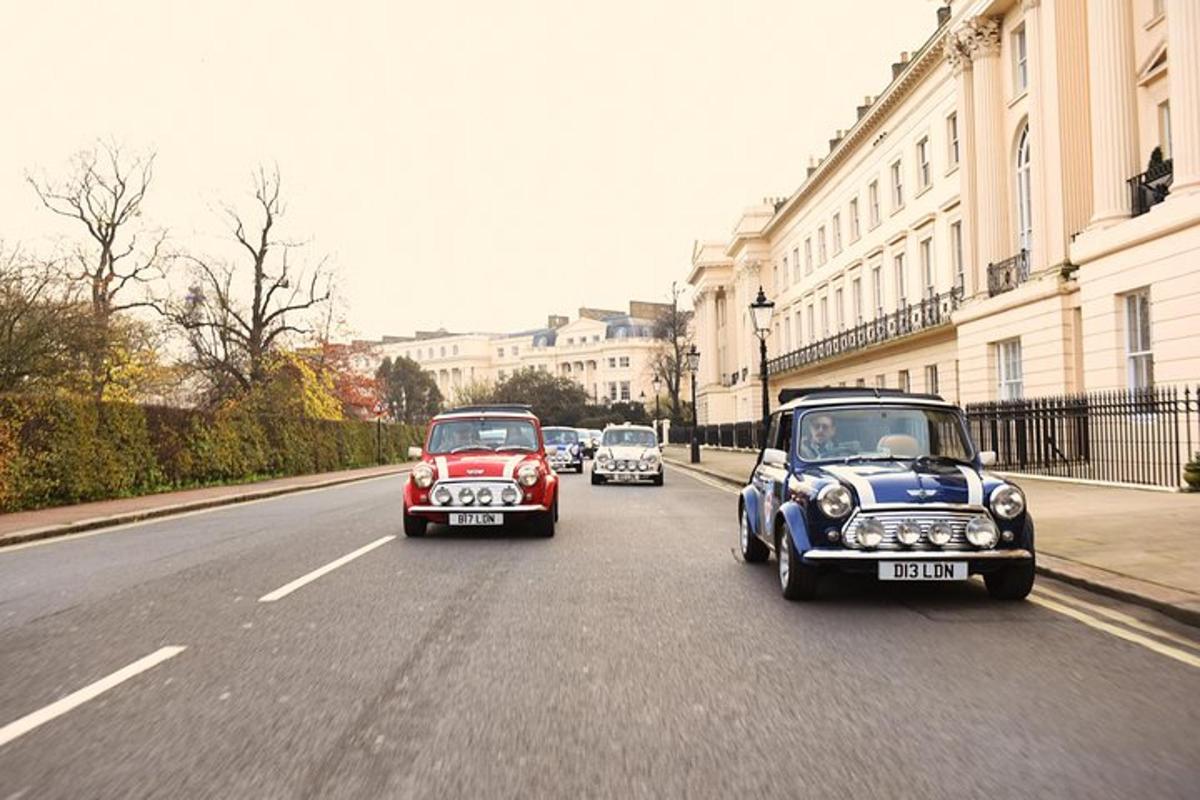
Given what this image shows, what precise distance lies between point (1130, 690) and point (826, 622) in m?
2.14

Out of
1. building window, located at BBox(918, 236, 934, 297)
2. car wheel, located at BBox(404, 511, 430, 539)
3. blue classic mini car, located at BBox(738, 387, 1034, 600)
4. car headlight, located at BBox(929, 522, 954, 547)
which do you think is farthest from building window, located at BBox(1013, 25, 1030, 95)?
car headlight, located at BBox(929, 522, 954, 547)

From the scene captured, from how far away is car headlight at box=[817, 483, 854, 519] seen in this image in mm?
7254

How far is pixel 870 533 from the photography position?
7.20m

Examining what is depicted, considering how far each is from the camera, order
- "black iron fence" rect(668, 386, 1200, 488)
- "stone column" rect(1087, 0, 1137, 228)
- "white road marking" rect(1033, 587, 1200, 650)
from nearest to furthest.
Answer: "white road marking" rect(1033, 587, 1200, 650) < "black iron fence" rect(668, 386, 1200, 488) < "stone column" rect(1087, 0, 1137, 228)

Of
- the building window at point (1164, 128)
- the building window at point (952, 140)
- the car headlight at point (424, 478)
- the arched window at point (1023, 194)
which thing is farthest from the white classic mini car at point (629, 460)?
the building window at point (952, 140)

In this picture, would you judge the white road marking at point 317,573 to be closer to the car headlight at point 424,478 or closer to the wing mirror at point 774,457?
the car headlight at point 424,478

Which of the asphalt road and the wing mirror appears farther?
the wing mirror

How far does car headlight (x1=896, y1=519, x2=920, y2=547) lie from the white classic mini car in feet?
59.3

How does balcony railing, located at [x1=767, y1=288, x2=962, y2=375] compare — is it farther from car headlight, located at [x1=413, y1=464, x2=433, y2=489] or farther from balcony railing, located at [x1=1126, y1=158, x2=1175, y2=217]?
→ car headlight, located at [x1=413, y1=464, x2=433, y2=489]

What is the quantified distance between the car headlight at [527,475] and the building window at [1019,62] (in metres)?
21.5

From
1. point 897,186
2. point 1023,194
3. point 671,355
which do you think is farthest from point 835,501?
point 671,355

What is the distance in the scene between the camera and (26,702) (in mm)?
4750

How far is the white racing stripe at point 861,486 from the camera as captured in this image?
23.8 ft

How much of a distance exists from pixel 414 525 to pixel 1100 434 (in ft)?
44.1
